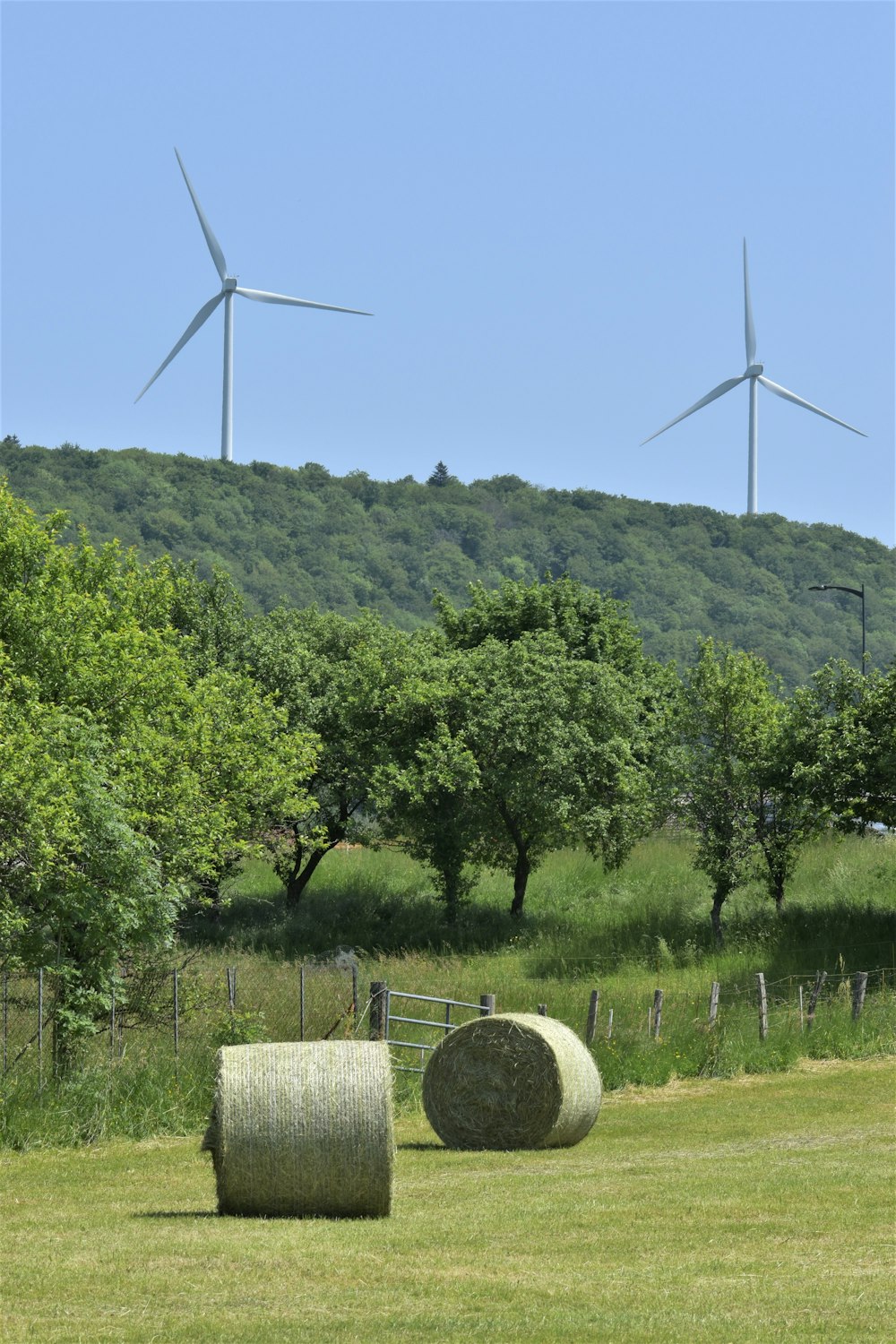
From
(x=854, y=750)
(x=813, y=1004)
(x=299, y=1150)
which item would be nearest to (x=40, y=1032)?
(x=299, y=1150)

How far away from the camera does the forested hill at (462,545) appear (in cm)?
15338

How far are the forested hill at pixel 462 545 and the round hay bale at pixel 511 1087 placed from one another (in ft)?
400

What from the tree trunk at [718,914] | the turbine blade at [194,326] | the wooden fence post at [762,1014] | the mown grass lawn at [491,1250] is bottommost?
the mown grass lawn at [491,1250]

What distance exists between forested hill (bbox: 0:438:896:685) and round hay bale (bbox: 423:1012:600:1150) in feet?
400

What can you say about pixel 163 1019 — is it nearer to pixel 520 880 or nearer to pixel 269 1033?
pixel 269 1033

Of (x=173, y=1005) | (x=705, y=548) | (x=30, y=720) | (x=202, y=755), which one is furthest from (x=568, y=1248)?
(x=705, y=548)

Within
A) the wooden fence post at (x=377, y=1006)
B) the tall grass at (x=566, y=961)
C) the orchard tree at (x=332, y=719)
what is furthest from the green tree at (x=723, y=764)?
the wooden fence post at (x=377, y=1006)

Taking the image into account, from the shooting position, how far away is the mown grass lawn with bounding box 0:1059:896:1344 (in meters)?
9.57

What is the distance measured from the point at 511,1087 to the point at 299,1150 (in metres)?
6.03

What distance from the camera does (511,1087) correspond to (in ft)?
63.5

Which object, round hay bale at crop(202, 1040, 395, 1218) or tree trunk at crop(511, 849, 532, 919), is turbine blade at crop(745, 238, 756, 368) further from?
round hay bale at crop(202, 1040, 395, 1218)

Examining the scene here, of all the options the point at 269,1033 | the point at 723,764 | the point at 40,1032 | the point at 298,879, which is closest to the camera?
the point at 40,1032

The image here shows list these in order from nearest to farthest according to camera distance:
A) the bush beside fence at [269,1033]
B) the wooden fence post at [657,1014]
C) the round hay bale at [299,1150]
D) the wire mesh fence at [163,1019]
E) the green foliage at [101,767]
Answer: the round hay bale at [299,1150], the bush beside fence at [269,1033], the wire mesh fence at [163,1019], the green foliage at [101,767], the wooden fence post at [657,1014]

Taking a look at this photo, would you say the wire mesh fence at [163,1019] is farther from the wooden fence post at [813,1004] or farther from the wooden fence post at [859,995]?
the wooden fence post at [859,995]
